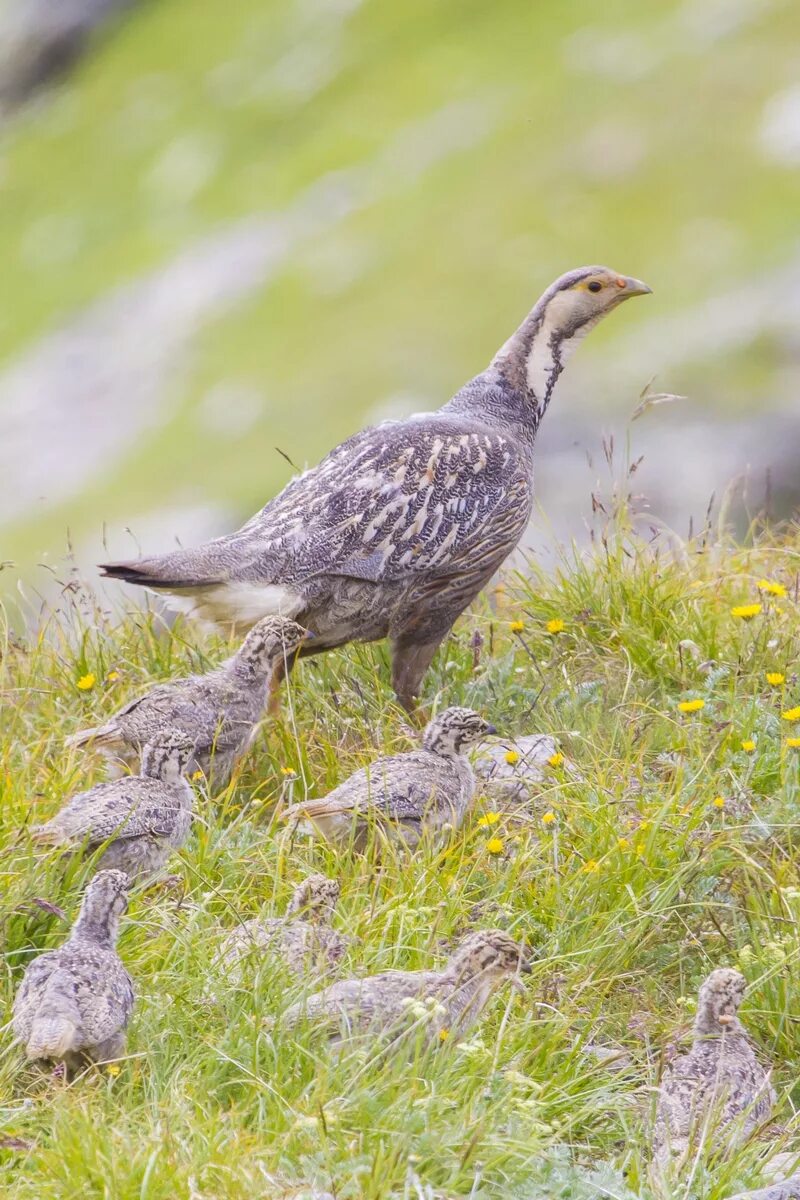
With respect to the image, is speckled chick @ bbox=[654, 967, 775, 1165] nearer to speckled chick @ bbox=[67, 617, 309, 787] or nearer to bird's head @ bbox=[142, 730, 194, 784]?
bird's head @ bbox=[142, 730, 194, 784]

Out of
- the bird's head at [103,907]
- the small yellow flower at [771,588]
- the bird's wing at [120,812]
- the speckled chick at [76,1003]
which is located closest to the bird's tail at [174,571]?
the bird's wing at [120,812]

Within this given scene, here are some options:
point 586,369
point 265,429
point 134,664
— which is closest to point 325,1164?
point 134,664

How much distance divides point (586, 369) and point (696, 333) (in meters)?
1.66

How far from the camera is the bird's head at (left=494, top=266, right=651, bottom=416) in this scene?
948 cm

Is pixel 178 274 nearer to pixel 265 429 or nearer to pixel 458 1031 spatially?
Result: pixel 265 429

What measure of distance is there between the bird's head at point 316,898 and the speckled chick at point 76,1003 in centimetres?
74

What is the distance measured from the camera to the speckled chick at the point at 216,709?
23.7 feet

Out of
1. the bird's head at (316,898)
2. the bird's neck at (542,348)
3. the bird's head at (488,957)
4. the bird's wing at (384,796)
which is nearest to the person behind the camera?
the bird's head at (488,957)

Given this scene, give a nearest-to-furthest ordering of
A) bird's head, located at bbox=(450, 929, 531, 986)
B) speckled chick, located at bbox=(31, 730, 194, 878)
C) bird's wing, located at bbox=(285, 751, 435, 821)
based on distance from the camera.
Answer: bird's head, located at bbox=(450, 929, 531, 986), speckled chick, located at bbox=(31, 730, 194, 878), bird's wing, located at bbox=(285, 751, 435, 821)

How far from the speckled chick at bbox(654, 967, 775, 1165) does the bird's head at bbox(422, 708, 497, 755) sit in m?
1.73

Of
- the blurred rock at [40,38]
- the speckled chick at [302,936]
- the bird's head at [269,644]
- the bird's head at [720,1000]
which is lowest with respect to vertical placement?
the bird's head at [720,1000]

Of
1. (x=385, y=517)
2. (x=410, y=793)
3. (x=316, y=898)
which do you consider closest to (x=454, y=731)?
(x=410, y=793)

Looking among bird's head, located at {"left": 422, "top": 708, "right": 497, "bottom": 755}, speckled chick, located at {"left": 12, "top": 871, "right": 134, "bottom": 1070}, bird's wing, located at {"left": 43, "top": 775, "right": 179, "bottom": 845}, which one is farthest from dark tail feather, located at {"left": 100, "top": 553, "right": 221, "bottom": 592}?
speckled chick, located at {"left": 12, "top": 871, "right": 134, "bottom": 1070}

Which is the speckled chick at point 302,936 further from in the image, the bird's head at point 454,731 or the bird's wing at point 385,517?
the bird's wing at point 385,517
